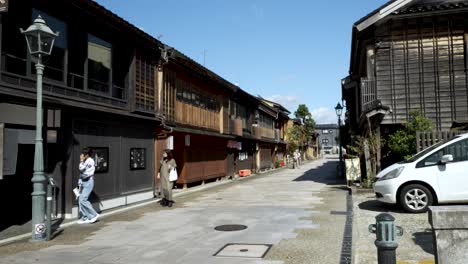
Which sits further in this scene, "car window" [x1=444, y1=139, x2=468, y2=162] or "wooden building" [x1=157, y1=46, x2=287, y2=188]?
"wooden building" [x1=157, y1=46, x2=287, y2=188]

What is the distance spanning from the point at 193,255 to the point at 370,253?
2868mm

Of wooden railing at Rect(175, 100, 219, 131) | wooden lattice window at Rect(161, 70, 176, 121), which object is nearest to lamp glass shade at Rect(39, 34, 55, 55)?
wooden lattice window at Rect(161, 70, 176, 121)

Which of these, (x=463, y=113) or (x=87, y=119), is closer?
(x=87, y=119)

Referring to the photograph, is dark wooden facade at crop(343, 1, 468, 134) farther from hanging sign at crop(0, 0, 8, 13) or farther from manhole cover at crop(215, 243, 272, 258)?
hanging sign at crop(0, 0, 8, 13)

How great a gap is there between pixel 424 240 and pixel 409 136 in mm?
8446

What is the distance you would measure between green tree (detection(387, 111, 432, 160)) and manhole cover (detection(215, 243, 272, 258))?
31.6ft

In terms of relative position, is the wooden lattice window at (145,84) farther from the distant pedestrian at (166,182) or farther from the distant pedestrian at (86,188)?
the distant pedestrian at (86,188)

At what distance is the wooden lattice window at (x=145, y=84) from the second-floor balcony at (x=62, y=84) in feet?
2.17

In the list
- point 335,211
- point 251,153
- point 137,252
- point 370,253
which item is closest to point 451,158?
point 335,211

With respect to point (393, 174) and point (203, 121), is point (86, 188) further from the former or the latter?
point (203, 121)

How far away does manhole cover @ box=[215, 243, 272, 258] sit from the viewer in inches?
281

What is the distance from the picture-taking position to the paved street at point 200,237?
23.3 ft

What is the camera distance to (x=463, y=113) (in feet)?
55.9

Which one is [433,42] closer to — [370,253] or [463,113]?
[463,113]
